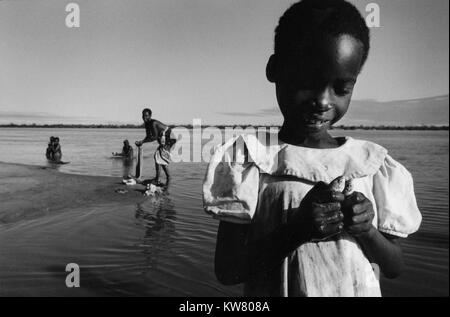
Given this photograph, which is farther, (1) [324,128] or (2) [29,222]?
(2) [29,222]

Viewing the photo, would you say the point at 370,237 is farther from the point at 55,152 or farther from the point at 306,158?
the point at 55,152

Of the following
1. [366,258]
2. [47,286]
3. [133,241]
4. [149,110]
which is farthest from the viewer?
[149,110]

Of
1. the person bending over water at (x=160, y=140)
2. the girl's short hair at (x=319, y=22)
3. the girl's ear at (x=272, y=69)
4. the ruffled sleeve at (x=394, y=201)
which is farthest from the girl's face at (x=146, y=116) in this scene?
the ruffled sleeve at (x=394, y=201)

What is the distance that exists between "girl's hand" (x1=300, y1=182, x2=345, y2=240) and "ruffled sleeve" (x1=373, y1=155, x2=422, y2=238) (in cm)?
21

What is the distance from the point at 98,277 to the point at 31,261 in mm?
1019

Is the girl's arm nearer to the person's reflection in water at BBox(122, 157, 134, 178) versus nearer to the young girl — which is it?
the young girl

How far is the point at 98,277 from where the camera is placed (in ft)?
12.6

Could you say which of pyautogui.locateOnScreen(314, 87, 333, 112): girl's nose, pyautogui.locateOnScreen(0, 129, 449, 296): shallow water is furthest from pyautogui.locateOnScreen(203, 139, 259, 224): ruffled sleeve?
pyautogui.locateOnScreen(0, 129, 449, 296): shallow water

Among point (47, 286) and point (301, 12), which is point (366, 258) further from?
point (47, 286)

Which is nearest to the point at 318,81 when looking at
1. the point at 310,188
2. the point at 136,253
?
the point at 310,188

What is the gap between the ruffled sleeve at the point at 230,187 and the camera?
1.08 metres

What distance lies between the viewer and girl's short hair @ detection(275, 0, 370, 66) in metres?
1.07
